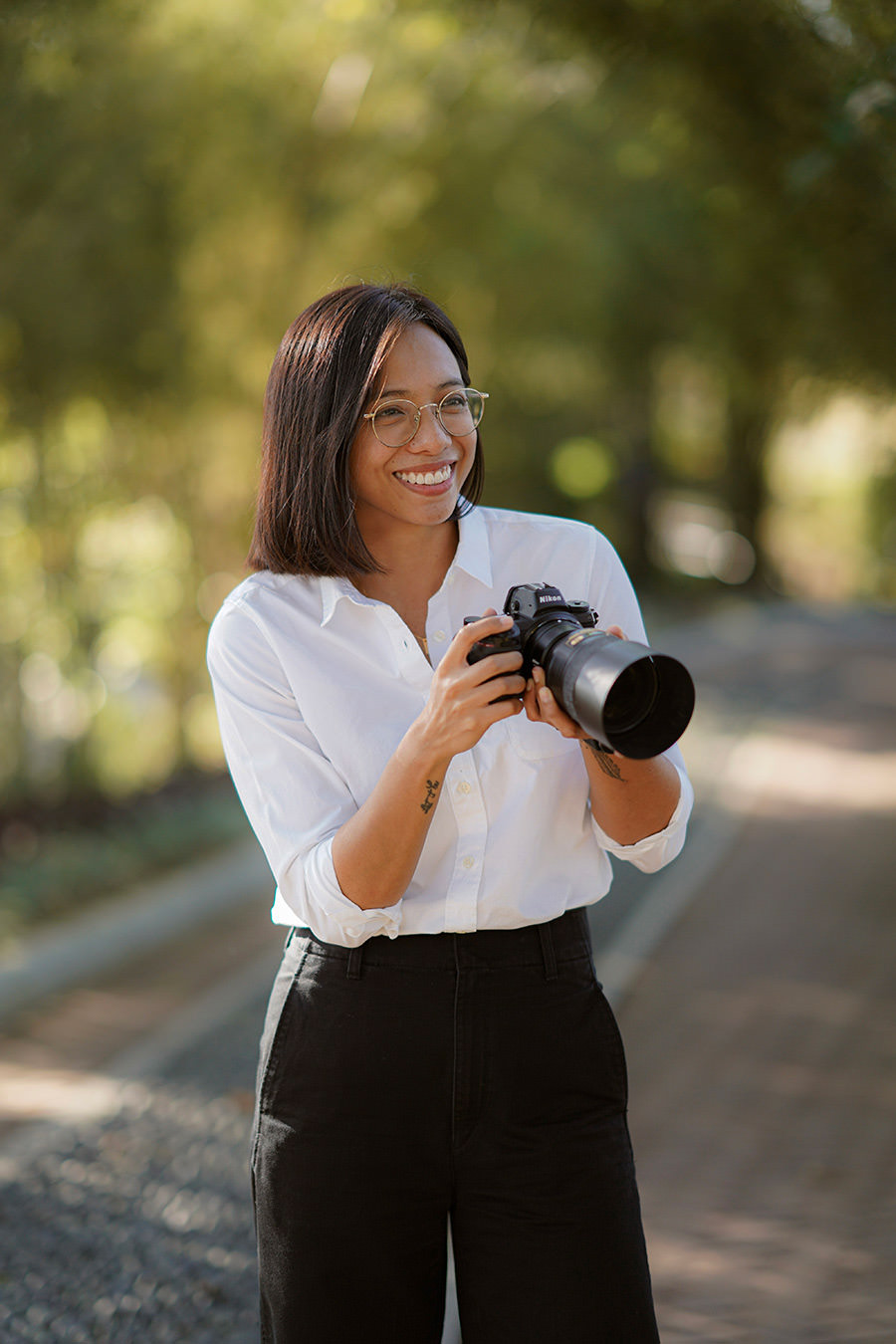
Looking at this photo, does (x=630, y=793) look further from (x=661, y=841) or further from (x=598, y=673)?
(x=598, y=673)

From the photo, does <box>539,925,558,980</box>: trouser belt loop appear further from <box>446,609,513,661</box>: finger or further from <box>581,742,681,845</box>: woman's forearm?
<box>446,609,513,661</box>: finger

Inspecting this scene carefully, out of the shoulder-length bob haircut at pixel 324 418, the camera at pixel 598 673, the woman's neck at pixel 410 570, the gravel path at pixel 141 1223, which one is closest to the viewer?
the camera at pixel 598 673

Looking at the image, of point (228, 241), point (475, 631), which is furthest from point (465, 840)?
point (228, 241)

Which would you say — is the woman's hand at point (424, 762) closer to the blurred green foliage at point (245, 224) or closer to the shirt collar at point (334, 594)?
the shirt collar at point (334, 594)

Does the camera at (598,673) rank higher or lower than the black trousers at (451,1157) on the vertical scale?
higher

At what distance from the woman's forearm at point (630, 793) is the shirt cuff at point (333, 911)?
226 mm

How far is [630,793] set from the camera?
Answer: 132 centimetres

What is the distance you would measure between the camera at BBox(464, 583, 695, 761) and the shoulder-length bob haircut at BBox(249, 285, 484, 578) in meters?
0.21

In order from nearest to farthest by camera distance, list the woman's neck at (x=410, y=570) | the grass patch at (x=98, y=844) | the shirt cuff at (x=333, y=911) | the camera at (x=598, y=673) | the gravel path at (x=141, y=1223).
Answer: the camera at (x=598, y=673)
the shirt cuff at (x=333, y=911)
the woman's neck at (x=410, y=570)
the gravel path at (x=141, y=1223)
the grass patch at (x=98, y=844)

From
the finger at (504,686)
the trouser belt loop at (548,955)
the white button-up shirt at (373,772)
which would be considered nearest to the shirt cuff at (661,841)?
the white button-up shirt at (373,772)

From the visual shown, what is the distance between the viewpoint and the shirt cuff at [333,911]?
49.9 inches

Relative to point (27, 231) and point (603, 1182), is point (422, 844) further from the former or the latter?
point (27, 231)

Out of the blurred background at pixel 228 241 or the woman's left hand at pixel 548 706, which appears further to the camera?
the blurred background at pixel 228 241

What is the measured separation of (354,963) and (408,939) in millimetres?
58
